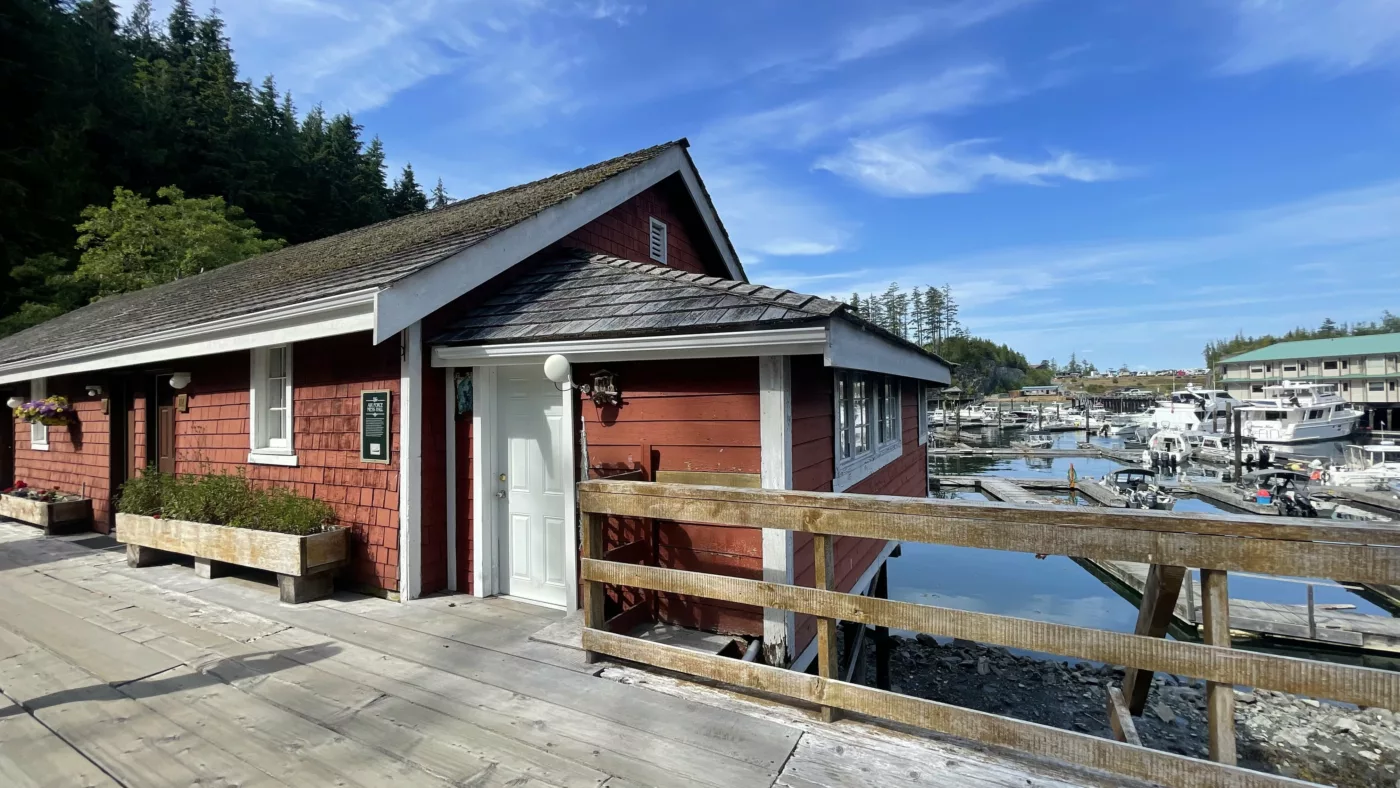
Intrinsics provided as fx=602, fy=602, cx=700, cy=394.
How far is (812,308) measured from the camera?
365 centimetres

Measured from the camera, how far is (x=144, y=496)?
652 centimetres

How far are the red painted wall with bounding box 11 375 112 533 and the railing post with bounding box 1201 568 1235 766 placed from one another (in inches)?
463

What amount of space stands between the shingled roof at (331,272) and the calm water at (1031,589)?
10.8 metres

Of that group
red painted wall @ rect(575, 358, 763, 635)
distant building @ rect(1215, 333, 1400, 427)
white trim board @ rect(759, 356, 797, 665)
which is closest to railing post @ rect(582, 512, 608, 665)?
red painted wall @ rect(575, 358, 763, 635)

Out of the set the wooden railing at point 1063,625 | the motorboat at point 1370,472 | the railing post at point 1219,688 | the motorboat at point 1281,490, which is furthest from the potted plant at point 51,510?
the motorboat at point 1370,472

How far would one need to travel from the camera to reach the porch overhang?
359 cm

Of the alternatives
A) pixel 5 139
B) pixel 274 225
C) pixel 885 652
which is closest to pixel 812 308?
pixel 885 652

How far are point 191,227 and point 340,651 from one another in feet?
71.1

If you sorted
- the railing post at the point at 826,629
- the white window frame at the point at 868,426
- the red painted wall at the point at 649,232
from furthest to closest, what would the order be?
the red painted wall at the point at 649,232
the white window frame at the point at 868,426
the railing post at the point at 826,629

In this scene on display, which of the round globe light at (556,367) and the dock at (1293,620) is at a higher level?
the round globe light at (556,367)

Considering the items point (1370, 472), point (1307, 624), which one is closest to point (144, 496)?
point (1307, 624)

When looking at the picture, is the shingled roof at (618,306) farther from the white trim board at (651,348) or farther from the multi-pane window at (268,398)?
the multi-pane window at (268,398)

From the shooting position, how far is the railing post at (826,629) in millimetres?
2801

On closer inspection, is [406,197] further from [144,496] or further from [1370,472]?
[1370,472]
